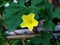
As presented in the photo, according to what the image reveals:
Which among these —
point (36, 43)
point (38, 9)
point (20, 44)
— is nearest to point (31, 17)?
point (38, 9)

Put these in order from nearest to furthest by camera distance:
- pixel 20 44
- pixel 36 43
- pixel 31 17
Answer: pixel 31 17
pixel 36 43
pixel 20 44

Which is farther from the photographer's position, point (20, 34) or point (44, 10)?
point (20, 34)

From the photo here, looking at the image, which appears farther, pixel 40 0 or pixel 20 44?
pixel 20 44

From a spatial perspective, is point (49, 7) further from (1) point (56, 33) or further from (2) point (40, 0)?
(1) point (56, 33)

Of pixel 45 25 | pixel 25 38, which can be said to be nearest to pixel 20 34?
pixel 25 38

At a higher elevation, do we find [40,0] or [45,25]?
[40,0]

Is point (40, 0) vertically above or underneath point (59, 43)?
above

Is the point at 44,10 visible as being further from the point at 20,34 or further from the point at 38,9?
the point at 20,34

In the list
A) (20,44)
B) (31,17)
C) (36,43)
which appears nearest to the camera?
(31,17)

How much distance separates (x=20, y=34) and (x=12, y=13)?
0.69ft

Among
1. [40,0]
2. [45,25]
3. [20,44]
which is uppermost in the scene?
[40,0]

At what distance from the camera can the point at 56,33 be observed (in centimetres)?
116

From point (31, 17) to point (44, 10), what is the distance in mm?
92

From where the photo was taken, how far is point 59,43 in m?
1.16
